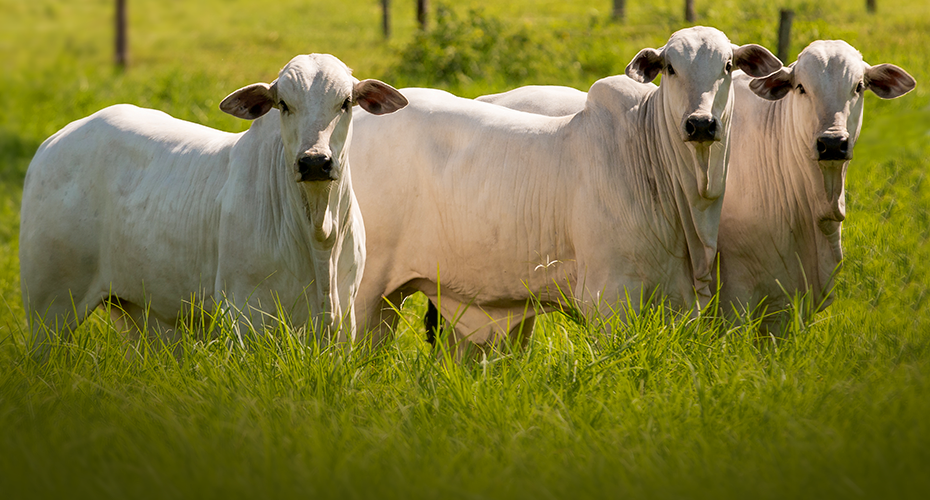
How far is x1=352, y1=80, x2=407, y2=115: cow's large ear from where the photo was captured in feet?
14.1

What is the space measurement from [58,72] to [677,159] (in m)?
14.9

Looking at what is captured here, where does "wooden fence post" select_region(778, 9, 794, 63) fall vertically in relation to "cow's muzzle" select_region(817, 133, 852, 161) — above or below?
above

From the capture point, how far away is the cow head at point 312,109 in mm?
3809

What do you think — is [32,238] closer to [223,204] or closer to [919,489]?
[223,204]

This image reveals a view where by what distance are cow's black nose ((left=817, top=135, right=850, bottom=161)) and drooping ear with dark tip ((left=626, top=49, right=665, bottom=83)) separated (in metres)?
0.81

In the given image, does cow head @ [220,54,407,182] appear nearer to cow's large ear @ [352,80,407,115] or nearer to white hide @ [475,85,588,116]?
cow's large ear @ [352,80,407,115]

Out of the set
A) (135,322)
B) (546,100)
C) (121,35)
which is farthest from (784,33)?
(121,35)

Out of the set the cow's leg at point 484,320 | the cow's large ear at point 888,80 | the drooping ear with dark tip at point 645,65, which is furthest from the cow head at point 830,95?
the cow's leg at point 484,320

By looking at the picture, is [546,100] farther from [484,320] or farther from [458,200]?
[484,320]

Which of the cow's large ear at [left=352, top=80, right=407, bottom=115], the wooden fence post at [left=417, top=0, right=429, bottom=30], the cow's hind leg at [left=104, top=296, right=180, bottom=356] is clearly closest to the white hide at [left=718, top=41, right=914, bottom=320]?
the cow's large ear at [left=352, top=80, right=407, bottom=115]

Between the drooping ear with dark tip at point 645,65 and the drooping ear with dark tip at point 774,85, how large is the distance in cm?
49

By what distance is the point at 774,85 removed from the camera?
4605 millimetres

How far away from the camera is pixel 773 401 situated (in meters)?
3.48

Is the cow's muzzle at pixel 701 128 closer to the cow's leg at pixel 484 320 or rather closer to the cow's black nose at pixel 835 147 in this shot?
the cow's black nose at pixel 835 147
